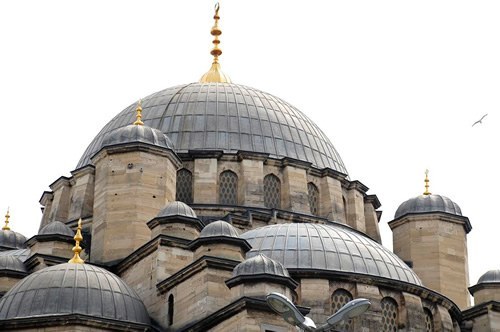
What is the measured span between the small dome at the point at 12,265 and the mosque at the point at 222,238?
4 centimetres

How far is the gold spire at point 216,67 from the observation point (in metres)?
61.3

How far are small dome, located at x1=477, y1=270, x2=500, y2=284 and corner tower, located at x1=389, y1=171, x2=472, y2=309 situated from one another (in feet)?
10.9

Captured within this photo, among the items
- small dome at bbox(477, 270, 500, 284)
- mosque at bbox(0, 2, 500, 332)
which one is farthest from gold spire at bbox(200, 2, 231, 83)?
small dome at bbox(477, 270, 500, 284)

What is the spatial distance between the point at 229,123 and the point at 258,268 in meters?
16.7

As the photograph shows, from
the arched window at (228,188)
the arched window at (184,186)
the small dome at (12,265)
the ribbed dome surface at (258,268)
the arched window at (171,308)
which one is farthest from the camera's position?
the arched window at (228,188)

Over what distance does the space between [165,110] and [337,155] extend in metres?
7.42

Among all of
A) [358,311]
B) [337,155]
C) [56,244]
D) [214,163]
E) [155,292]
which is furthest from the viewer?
[337,155]

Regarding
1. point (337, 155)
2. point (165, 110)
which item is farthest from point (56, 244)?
point (337, 155)

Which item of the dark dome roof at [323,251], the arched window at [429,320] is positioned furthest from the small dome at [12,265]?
the arched window at [429,320]

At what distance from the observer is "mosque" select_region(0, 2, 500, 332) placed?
1619 inches

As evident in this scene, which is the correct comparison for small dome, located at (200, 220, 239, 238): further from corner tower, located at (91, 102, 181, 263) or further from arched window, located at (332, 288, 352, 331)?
corner tower, located at (91, 102, 181, 263)

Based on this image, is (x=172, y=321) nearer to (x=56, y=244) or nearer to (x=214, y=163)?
(x=56, y=244)

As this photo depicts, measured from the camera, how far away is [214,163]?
52.9 m

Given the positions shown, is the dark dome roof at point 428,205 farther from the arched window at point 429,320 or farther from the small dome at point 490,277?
the arched window at point 429,320
